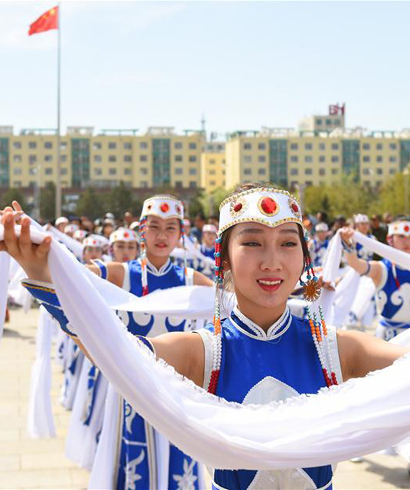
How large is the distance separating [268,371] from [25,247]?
809mm

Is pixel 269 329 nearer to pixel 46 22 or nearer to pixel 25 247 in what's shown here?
pixel 25 247

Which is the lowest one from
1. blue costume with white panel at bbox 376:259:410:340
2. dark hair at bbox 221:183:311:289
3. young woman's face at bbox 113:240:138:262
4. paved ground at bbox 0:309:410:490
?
paved ground at bbox 0:309:410:490

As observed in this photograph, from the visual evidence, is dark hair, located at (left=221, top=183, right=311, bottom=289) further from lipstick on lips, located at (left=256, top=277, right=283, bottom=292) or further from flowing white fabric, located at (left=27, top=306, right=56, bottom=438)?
flowing white fabric, located at (left=27, top=306, right=56, bottom=438)

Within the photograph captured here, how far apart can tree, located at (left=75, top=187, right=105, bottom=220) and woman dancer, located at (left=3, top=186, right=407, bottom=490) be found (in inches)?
2665

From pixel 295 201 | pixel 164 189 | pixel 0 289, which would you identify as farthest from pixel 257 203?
pixel 164 189

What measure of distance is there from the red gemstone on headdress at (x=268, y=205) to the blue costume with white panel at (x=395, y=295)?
13.0 ft

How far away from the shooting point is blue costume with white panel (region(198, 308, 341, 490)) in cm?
242

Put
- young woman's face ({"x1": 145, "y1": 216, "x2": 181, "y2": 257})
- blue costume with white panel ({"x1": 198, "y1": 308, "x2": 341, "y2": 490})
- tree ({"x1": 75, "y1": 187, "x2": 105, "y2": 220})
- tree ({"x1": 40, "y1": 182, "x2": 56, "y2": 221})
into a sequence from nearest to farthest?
1. blue costume with white panel ({"x1": 198, "y1": 308, "x2": 341, "y2": 490})
2. young woman's face ({"x1": 145, "y1": 216, "x2": 181, "y2": 257})
3. tree ({"x1": 75, "y1": 187, "x2": 105, "y2": 220})
4. tree ({"x1": 40, "y1": 182, "x2": 56, "y2": 221})

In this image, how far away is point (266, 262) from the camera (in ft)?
7.95

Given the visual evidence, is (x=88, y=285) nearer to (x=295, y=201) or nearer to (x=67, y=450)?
(x=295, y=201)

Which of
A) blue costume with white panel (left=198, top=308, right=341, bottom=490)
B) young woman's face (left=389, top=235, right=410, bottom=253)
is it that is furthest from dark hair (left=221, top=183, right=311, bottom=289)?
young woman's face (left=389, top=235, right=410, bottom=253)

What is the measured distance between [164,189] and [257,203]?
7400 centimetres

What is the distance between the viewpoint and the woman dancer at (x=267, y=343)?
8.00 feet

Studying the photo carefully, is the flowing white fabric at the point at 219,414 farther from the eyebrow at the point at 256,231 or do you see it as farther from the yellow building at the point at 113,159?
the yellow building at the point at 113,159
